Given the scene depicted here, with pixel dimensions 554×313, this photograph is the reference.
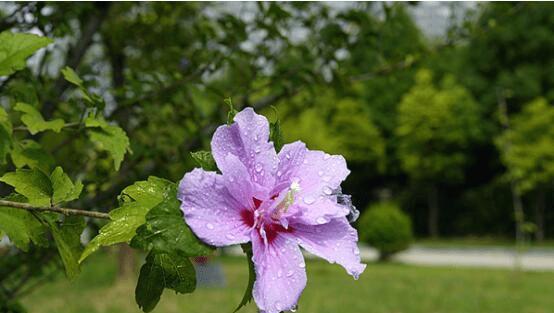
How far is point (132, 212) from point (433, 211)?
27.6 metres

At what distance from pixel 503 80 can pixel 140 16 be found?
22.8m

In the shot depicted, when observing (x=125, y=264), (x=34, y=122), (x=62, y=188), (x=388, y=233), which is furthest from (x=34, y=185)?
(x=388, y=233)

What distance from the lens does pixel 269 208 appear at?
0.72 m

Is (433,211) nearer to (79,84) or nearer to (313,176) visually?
(79,84)

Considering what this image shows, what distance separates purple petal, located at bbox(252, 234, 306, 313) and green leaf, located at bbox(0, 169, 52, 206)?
313 millimetres

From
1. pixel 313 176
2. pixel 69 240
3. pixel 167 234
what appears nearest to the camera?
pixel 167 234

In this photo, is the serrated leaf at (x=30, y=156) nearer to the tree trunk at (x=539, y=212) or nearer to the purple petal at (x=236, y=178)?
the purple petal at (x=236, y=178)

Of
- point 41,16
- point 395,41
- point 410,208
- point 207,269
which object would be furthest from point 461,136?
point 41,16

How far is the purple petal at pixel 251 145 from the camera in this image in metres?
0.74

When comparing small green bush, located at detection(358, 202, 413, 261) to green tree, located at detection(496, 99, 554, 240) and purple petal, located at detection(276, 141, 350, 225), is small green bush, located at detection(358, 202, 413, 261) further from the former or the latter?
purple petal, located at detection(276, 141, 350, 225)

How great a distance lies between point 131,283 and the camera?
434 inches

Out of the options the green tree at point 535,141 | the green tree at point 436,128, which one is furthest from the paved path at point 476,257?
the green tree at point 436,128

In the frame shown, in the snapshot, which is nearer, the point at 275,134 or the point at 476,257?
the point at 275,134

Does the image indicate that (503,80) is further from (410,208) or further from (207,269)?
(207,269)
